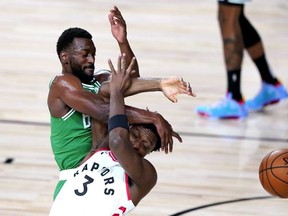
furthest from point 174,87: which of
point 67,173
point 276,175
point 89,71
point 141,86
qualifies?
point 276,175

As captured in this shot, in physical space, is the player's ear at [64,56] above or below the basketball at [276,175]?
above

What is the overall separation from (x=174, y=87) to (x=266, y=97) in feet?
13.9

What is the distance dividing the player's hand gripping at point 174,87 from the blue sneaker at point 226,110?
381 cm

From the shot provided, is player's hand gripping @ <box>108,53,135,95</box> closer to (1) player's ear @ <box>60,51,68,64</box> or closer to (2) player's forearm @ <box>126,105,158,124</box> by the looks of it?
(2) player's forearm @ <box>126,105,158,124</box>

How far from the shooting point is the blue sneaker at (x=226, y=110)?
8.67 metres

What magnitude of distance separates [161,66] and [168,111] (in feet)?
4.33

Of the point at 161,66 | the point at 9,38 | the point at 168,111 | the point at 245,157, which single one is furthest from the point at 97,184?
the point at 9,38

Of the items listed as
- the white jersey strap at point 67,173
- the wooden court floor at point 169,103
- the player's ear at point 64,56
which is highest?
the player's ear at point 64,56

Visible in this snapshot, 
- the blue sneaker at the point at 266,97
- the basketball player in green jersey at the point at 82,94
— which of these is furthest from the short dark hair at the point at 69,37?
the blue sneaker at the point at 266,97

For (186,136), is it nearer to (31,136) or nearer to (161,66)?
(31,136)

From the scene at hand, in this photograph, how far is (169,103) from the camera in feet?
29.6

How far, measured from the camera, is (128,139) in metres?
4.82

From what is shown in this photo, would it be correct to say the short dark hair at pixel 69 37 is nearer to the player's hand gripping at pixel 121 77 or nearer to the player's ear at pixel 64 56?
the player's ear at pixel 64 56

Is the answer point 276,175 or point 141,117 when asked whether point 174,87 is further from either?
point 276,175
